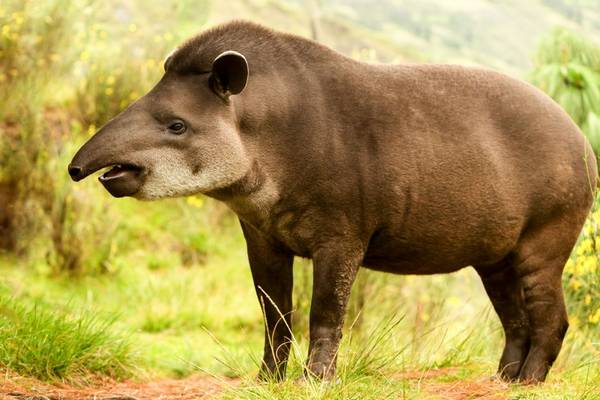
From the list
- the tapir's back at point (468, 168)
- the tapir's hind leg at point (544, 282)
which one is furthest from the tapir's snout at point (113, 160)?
the tapir's hind leg at point (544, 282)

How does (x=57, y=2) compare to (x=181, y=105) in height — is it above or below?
below

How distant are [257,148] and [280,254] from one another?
26.1 inches

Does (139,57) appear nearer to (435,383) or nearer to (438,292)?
(438,292)

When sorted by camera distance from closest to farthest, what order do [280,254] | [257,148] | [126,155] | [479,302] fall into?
[126,155] < [257,148] < [280,254] < [479,302]

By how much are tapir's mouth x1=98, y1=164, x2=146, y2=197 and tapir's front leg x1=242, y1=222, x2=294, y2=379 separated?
0.85 meters

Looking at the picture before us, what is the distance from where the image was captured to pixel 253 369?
20.9 ft

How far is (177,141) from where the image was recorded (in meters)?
4.28

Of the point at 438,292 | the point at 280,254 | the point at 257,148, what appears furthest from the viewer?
the point at 438,292

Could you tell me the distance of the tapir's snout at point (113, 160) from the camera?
4.08 metres

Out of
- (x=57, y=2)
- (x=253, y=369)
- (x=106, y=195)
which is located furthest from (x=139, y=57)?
(x=253, y=369)

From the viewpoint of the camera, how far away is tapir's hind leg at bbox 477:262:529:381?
5.49 meters

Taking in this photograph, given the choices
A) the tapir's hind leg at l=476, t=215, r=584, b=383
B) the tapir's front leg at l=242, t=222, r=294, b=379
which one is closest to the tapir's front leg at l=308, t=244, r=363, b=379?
the tapir's front leg at l=242, t=222, r=294, b=379

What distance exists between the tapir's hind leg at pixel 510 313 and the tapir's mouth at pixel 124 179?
7.58 ft

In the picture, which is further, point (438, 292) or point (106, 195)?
point (106, 195)
